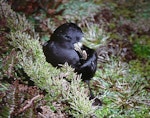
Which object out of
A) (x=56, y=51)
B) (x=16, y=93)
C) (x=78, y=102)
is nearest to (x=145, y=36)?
(x=56, y=51)

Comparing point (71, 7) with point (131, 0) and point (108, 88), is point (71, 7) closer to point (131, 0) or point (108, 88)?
point (131, 0)

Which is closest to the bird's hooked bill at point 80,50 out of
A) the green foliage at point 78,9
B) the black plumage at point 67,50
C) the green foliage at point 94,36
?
the black plumage at point 67,50

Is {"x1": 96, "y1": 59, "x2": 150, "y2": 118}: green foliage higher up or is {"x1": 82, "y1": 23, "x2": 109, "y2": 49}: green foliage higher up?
{"x1": 82, "y1": 23, "x2": 109, "y2": 49}: green foliage

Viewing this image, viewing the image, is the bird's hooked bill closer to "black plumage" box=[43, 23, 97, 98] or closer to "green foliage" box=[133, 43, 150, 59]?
"black plumage" box=[43, 23, 97, 98]

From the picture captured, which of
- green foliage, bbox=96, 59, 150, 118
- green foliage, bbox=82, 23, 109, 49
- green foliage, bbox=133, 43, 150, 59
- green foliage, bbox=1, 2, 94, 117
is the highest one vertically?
green foliage, bbox=1, 2, 94, 117

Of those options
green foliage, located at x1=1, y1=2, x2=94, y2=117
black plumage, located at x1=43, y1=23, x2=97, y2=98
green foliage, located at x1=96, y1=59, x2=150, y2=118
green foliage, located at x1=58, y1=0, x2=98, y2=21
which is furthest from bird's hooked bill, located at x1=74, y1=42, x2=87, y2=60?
green foliage, located at x1=58, y1=0, x2=98, y2=21

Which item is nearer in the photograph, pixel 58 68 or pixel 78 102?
pixel 78 102

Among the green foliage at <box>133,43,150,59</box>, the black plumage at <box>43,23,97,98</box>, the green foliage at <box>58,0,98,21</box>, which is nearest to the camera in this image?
the black plumage at <box>43,23,97,98</box>

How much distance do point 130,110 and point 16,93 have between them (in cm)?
97

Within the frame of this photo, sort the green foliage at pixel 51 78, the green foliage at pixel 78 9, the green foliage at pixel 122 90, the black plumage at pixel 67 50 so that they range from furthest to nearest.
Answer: the green foliage at pixel 78 9, the green foliage at pixel 122 90, the black plumage at pixel 67 50, the green foliage at pixel 51 78

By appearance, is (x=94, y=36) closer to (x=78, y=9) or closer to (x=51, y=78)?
(x=78, y=9)

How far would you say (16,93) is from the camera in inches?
70.4

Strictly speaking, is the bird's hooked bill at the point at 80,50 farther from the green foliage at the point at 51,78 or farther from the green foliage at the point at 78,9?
the green foliage at the point at 78,9

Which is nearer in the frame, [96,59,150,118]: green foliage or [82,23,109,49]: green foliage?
[96,59,150,118]: green foliage
